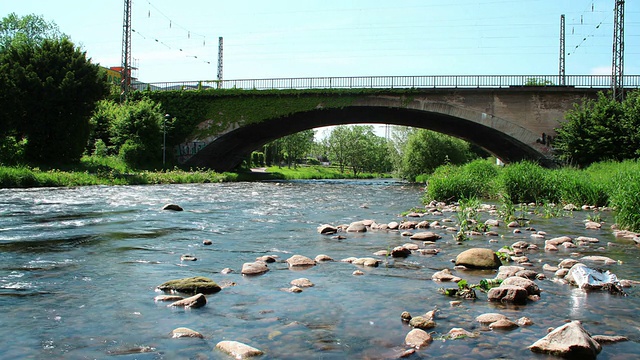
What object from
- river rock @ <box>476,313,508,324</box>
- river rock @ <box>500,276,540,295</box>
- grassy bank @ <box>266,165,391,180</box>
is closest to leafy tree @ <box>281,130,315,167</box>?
grassy bank @ <box>266,165,391,180</box>

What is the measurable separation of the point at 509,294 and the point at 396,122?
4479 centimetres

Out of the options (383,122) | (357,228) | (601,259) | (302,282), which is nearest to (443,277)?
(302,282)

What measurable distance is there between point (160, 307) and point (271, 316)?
128 centimetres

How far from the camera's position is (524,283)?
6.30 metres

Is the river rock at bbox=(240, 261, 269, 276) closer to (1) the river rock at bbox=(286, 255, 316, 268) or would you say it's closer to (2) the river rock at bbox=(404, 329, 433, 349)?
(1) the river rock at bbox=(286, 255, 316, 268)

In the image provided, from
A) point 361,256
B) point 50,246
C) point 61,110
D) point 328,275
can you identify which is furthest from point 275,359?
point 61,110

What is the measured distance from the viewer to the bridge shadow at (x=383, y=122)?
40.0m

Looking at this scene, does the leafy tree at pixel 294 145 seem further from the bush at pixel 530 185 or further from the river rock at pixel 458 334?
the river rock at pixel 458 334

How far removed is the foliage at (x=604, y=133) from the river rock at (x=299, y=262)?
29134 millimetres

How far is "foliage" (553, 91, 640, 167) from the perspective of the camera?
3111 centimetres

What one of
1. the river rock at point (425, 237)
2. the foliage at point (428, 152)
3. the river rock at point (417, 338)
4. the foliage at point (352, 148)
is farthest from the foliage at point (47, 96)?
the foliage at point (352, 148)

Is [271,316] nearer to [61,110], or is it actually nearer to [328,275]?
[328,275]

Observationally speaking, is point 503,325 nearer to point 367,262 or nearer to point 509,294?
point 509,294

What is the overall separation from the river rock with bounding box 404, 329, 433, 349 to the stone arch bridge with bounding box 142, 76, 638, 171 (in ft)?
119
